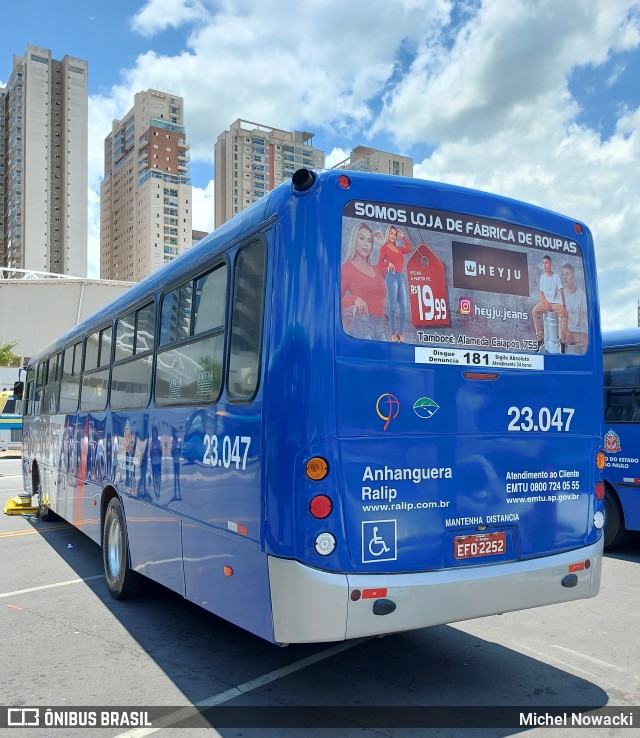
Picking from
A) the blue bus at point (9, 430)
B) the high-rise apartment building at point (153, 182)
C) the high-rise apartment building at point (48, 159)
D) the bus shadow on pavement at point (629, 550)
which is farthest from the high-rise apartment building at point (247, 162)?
the bus shadow on pavement at point (629, 550)

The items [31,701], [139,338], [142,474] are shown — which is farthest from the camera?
[139,338]

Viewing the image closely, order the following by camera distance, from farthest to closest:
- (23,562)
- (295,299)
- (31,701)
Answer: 1. (23,562)
2. (31,701)
3. (295,299)

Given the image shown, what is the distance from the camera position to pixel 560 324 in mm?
4922

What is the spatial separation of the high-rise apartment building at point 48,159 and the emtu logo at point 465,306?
5307 inches

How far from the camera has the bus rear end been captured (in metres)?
3.87

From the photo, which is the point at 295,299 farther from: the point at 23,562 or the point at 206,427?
the point at 23,562

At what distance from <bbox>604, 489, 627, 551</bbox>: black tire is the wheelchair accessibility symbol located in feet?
20.2

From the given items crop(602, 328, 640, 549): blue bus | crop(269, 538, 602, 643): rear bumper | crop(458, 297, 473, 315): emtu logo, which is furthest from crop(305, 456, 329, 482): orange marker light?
crop(602, 328, 640, 549): blue bus

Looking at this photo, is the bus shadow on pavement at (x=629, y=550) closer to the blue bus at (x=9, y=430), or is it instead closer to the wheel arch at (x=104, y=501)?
the wheel arch at (x=104, y=501)

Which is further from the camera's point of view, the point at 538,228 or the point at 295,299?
the point at 538,228

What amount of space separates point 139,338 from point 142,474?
132cm

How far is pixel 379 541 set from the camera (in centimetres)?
396

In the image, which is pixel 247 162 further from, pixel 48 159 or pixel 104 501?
pixel 104 501

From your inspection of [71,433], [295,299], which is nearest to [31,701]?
[295,299]
